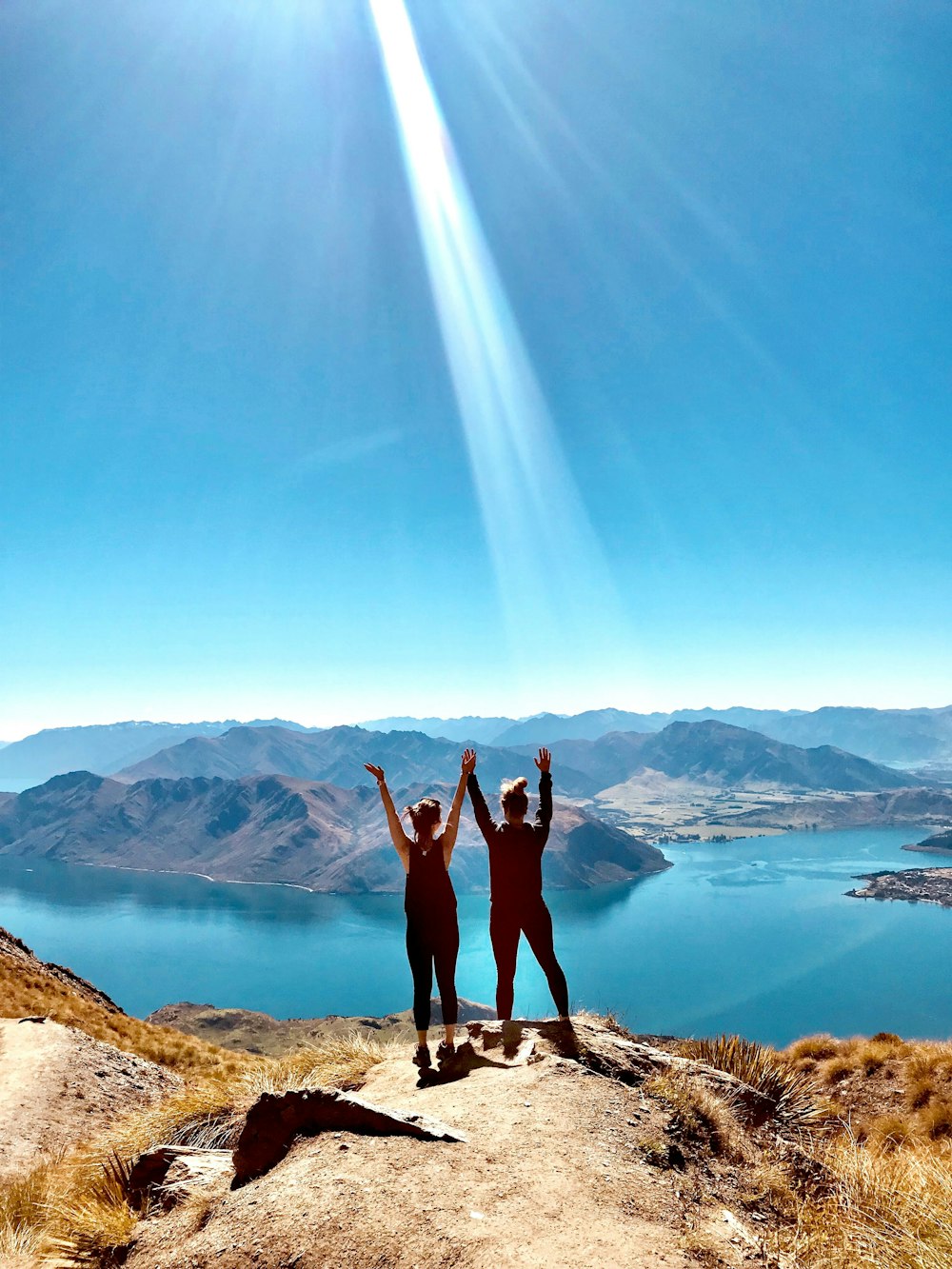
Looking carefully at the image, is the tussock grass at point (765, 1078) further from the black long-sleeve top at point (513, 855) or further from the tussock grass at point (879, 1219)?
the black long-sleeve top at point (513, 855)

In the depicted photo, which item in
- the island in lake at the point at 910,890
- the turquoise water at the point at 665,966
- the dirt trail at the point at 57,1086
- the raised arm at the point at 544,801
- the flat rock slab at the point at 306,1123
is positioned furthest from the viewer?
the island in lake at the point at 910,890

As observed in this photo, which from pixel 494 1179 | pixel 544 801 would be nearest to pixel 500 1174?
pixel 494 1179

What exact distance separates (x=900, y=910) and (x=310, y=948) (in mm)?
167916

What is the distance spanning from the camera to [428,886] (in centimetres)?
647

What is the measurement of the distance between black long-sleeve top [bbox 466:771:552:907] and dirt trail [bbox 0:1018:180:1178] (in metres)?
8.16

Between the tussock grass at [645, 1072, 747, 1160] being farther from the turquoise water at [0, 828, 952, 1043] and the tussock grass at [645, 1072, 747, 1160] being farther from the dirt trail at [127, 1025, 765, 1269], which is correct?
the turquoise water at [0, 828, 952, 1043]

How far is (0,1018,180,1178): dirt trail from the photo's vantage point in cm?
966

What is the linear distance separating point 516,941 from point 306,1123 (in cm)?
304

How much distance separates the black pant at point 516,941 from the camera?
277 inches

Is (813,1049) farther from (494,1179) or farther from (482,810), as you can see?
(494,1179)

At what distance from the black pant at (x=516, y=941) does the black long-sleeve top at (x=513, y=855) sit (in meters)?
0.12

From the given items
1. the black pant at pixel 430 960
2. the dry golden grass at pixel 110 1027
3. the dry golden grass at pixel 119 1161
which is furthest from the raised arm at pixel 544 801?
the dry golden grass at pixel 110 1027

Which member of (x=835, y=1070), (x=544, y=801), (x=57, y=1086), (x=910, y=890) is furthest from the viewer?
(x=910, y=890)

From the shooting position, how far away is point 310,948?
182m
